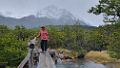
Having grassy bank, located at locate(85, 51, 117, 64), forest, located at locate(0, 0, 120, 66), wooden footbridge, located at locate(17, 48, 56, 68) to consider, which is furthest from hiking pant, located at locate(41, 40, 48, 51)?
grassy bank, located at locate(85, 51, 117, 64)

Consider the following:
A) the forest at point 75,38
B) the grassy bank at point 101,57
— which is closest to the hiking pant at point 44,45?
the forest at point 75,38

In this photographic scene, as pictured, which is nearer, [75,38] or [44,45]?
[44,45]

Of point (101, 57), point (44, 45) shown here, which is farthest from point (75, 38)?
point (44, 45)

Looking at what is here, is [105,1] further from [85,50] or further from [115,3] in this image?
[85,50]

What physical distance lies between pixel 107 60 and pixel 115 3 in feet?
196

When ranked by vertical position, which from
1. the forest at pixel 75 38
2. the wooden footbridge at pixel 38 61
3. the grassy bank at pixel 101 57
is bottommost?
the grassy bank at pixel 101 57

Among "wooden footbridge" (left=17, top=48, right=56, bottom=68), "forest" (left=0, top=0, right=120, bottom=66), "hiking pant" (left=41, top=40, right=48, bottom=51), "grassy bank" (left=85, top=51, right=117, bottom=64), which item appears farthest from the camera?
"grassy bank" (left=85, top=51, right=117, bottom=64)

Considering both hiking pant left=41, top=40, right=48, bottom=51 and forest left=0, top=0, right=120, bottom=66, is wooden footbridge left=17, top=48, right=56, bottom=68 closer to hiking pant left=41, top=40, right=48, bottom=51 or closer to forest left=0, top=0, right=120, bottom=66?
hiking pant left=41, top=40, right=48, bottom=51

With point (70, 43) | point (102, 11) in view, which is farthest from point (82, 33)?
point (102, 11)

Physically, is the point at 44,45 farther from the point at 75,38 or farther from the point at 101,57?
the point at 75,38

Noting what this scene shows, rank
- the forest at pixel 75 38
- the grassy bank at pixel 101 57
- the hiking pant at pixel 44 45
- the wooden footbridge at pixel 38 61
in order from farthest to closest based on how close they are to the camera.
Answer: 1. the grassy bank at pixel 101 57
2. the forest at pixel 75 38
3. the hiking pant at pixel 44 45
4. the wooden footbridge at pixel 38 61

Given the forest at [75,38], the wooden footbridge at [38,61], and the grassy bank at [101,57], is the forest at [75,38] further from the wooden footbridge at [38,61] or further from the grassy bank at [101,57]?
the wooden footbridge at [38,61]

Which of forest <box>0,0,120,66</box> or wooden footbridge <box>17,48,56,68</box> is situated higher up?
wooden footbridge <box>17,48,56,68</box>

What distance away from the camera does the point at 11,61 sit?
3978 cm
